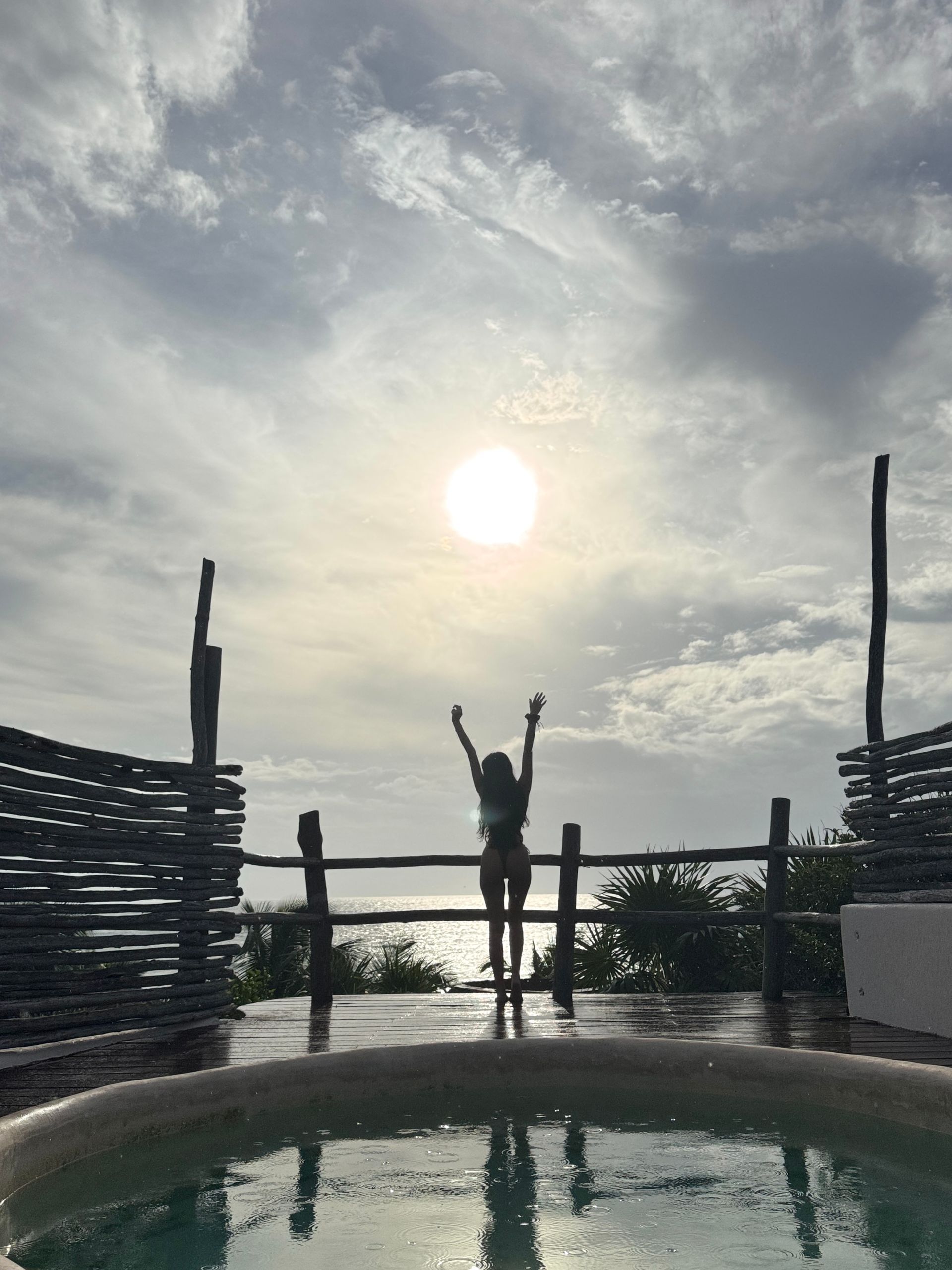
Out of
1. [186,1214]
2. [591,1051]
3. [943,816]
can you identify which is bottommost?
[186,1214]


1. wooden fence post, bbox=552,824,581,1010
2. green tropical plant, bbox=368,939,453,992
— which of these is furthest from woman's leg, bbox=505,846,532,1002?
green tropical plant, bbox=368,939,453,992

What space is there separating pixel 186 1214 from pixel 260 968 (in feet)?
29.6

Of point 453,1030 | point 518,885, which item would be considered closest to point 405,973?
point 518,885

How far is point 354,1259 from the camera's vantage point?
2.98m

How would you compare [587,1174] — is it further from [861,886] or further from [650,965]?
[650,965]

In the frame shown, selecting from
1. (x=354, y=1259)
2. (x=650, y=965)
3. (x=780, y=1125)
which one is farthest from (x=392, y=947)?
(x=354, y=1259)

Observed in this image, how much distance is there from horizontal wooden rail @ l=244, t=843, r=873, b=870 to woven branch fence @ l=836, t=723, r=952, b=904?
0.55 meters

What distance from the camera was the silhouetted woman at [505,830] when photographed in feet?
25.0

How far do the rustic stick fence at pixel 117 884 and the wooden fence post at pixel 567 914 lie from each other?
256 centimetres

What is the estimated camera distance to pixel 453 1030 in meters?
6.46

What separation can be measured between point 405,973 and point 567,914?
3.62m

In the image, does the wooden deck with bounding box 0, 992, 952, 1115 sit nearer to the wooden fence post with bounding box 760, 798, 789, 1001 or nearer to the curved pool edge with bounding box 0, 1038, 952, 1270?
the wooden fence post with bounding box 760, 798, 789, 1001

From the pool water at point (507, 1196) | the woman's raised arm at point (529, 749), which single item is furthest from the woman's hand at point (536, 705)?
the pool water at point (507, 1196)

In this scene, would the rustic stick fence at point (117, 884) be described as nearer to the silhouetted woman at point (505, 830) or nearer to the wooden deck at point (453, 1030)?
the wooden deck at point (453, 1030)
